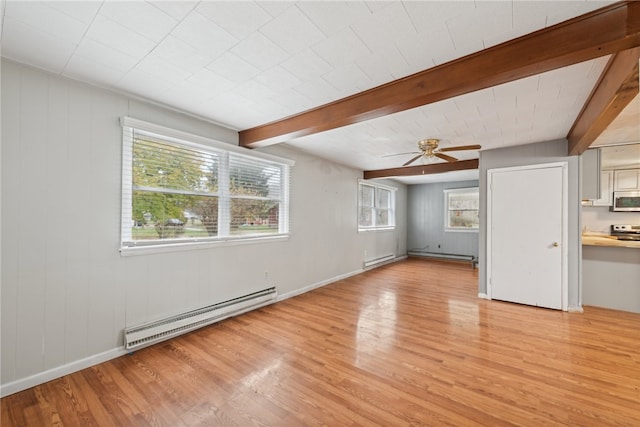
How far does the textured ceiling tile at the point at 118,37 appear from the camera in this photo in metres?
1.56

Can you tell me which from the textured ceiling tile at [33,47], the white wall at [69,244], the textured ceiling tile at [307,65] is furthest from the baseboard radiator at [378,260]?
the textured ceiling tile at [33,47]

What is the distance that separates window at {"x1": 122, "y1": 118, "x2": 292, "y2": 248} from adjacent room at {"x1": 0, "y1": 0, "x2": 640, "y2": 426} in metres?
0.02

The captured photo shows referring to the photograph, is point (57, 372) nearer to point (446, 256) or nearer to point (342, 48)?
point (342, 48)

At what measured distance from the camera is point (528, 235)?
3.93 metres

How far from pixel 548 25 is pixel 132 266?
3631 mm

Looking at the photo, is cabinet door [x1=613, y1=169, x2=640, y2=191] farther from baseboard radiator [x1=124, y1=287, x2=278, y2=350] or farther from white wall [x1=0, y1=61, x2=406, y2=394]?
white wall [x1=0, y1=61, x2=406, y2=394]

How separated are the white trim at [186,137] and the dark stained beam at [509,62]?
1.39 metres

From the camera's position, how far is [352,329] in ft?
10.1

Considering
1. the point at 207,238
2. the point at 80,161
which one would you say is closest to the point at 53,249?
the point at 80,161

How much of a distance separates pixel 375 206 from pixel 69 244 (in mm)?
5972

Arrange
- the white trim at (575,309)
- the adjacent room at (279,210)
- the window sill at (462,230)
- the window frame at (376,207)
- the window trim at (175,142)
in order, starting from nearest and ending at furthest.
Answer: the adjacent room at (279,210) → the window trim at (175,142) → the white trim at (575,309) → the window frame at (376,207) → the window sill at (462,230)

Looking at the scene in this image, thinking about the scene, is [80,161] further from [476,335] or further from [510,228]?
[510,228]

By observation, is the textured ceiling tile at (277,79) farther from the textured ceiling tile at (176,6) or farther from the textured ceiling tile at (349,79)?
the textured ceiling tile at (176,6)

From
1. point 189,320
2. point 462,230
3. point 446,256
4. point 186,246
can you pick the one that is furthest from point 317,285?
point 462,230
